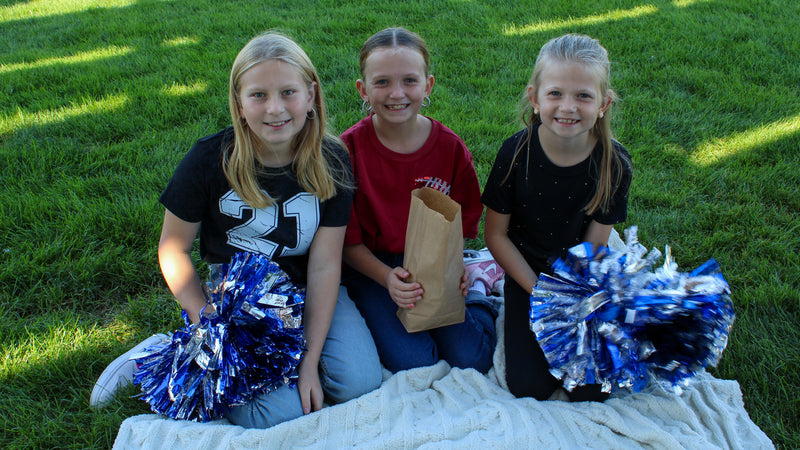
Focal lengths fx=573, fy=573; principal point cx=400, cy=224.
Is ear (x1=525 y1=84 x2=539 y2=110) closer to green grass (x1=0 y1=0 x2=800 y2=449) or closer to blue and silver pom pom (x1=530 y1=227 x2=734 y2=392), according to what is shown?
blue and silver pom pom (x1=530 y1=227 x2=734 y2=392)

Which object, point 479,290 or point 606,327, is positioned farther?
point 479,290

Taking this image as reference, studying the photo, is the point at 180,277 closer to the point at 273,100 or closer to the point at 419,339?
the point at 273,100

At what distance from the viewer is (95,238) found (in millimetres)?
2828

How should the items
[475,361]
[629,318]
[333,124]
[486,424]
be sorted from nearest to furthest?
1. [629,318]
2. [486,424]
3. [475,361]
4. [333,124]

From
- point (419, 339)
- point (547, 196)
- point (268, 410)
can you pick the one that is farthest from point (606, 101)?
point (268, 410)

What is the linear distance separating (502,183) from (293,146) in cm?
82

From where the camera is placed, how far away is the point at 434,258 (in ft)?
6.40

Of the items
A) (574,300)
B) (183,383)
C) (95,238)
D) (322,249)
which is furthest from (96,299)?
(574,300)

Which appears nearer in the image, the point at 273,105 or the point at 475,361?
the point at 273,105

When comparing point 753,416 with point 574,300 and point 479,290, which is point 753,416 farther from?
point 479,290

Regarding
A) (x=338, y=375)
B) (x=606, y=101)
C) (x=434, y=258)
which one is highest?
(x=606, y=101)

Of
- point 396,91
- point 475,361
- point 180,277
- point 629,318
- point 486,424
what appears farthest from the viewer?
point 475,361

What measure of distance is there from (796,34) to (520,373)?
16.3 feet

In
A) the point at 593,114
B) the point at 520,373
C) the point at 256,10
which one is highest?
the point at 256,10
